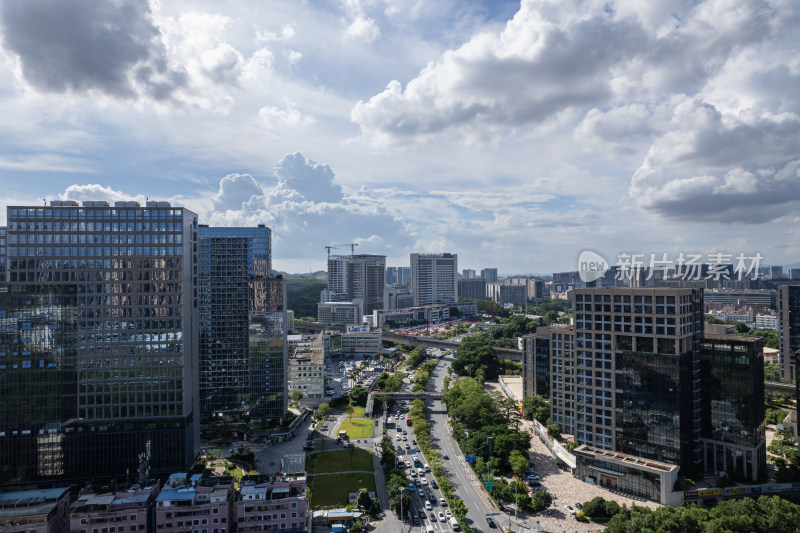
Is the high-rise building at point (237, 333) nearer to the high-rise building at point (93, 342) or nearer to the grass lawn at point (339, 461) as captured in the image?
the grass lawn at point (339, 461)

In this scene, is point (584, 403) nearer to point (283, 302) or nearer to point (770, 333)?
point (283, 302)

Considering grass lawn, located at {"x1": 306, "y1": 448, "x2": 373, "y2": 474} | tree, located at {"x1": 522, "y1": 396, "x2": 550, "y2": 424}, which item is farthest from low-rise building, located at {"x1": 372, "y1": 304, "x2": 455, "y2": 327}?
grass lawn, located at {"x1": 306, "y1": 448, "x2": 373, "y2": 474}

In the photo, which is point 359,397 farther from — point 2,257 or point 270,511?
Result: point 2,257

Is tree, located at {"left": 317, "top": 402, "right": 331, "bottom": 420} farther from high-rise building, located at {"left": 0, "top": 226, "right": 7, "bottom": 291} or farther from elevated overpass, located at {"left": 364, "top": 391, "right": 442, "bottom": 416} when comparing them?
high-rise building, located at {"left": 0, "top": 226, "right": 7, "bottom": 291}

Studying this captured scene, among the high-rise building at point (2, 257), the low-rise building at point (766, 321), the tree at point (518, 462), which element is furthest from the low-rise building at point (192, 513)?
the low-rise building at point (766, 321)

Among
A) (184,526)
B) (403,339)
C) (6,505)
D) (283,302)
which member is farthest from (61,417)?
(403,339)

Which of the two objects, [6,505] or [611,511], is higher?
[6,505]
